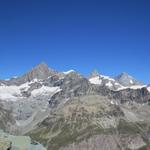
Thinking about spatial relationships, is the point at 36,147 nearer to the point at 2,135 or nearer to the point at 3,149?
the point at 2,135

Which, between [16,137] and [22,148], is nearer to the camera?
[22,148]

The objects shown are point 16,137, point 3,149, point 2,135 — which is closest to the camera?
point 3,149

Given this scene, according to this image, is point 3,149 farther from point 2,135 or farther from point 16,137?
point 16,137

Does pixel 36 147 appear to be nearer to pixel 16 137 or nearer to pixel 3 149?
pixel 16 137

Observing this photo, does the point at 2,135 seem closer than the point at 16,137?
Yes

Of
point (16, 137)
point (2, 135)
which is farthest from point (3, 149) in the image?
point (16, 137)

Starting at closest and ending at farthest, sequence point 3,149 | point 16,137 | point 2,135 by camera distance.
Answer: point 3,149, point 2,135, point 16,137

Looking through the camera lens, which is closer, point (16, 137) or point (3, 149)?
point (3, 149)

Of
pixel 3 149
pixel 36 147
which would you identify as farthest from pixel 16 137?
pixel 3 149
